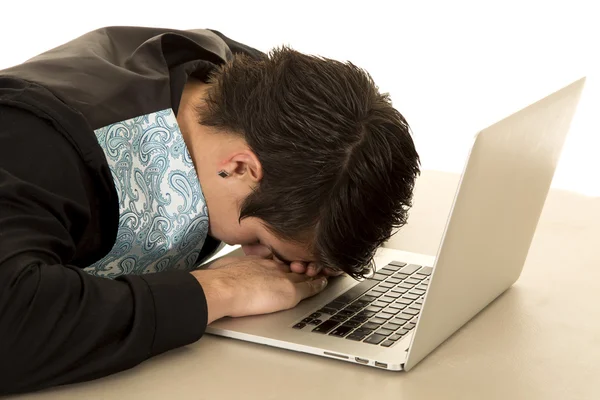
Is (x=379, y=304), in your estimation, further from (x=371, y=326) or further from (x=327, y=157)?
(x=327, y=157)

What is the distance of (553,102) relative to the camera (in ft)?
3.78

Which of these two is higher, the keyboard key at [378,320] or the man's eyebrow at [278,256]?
the man's eyebrow at [278,256]

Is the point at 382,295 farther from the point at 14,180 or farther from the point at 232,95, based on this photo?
the point at 14,180

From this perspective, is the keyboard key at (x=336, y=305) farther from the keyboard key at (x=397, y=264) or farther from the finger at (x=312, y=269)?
the keyboard key at (x=397, y=264)

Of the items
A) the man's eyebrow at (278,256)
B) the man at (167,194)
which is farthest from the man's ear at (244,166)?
the man's eyebrow at (278,256)

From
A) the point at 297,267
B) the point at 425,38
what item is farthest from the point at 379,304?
the point at 425,38

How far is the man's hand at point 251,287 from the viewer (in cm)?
117

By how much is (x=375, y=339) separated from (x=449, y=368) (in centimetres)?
9

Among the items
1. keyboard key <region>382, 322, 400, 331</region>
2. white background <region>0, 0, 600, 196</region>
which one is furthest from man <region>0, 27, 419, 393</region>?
white background <region>0, 0, 600, 196</region>

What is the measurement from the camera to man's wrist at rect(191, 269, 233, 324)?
3.76 feet

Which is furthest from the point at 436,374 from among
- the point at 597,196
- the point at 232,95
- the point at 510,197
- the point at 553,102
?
the point at 597,196

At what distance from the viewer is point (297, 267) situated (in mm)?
1316

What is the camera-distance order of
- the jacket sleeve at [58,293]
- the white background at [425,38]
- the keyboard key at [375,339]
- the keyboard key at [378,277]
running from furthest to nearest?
the white background at [425,38] < the keyboard key at [378,277] < the keyboard key at [375,339] < the jacket sleeve at [58,293]

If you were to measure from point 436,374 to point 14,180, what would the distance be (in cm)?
51
